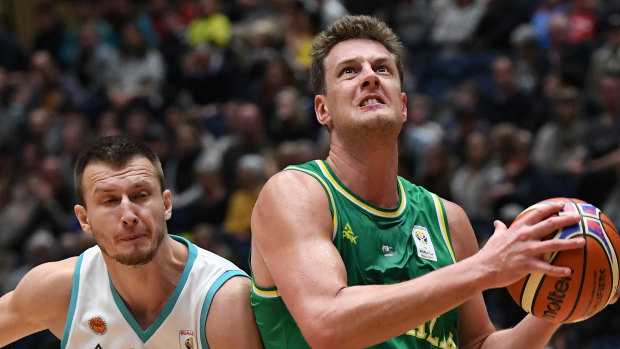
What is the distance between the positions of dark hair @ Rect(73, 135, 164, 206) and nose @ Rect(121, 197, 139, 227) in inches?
8.7

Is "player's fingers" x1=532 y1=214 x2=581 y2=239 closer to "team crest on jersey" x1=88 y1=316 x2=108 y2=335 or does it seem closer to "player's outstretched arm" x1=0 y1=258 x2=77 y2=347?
"team crest on jersey" x1=88 y1=316 x2=108 y2=335

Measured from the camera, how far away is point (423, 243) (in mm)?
3809

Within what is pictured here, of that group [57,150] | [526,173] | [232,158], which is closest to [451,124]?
[526,173]

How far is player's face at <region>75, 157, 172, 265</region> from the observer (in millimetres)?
3951

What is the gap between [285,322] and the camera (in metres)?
3.61

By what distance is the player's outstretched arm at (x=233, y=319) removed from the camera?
3822 mm

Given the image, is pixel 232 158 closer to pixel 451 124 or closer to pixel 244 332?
pixel 451 124

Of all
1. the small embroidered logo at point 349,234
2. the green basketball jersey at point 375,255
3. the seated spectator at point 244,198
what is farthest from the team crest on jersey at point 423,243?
the seated spectator at point 244,198

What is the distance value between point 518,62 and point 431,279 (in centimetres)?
734

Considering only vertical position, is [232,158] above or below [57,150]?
below

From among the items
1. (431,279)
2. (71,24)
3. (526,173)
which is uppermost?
(71,24)

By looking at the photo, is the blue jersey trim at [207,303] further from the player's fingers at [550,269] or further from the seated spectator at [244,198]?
the seated spectator at [244,198]

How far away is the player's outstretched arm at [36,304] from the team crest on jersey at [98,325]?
169 millimetres

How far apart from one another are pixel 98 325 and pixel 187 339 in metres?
0.47
